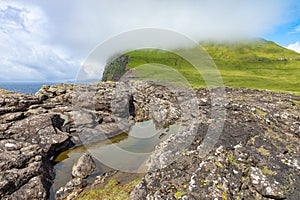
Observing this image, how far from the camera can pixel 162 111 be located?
44.4 meters

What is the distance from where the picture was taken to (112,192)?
55.0 ft

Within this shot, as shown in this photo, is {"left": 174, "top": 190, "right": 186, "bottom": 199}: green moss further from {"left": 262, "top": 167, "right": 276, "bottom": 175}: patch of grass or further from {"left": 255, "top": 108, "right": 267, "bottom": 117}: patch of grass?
{"left": 255, "top": 108, "right": 267, "bottom": 117}: patch of grass

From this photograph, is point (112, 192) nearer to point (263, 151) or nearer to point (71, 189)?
point (71, 189)

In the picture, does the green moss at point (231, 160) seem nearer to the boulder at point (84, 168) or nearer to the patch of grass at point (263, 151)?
the patch of grass at point (263, 151)

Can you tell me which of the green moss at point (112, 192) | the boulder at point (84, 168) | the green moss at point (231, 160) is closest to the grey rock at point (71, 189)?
the green moss at point (112, 192)

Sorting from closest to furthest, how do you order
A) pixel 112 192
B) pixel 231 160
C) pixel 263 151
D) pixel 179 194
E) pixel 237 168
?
pixel 179 194, pixel 237 168, pixel 231 160, pixel 263 151, pixel 112 192

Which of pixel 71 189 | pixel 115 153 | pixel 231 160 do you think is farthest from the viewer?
pixel 115 153

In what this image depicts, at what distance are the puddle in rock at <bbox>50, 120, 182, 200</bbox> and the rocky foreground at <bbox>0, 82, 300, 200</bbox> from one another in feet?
4.77

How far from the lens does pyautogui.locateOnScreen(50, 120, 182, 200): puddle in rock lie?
22.3m

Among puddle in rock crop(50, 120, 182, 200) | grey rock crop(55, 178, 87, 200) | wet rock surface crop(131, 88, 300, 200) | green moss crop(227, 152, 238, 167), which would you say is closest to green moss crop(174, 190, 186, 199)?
wet rock surface crop(131, 88, 300, 200)

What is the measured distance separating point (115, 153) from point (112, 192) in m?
11.3

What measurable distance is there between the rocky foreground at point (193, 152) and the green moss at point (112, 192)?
1.98m

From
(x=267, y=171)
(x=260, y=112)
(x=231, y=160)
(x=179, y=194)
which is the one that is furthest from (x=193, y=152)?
(x=260, y=112)

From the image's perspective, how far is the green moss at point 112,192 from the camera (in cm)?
1591
